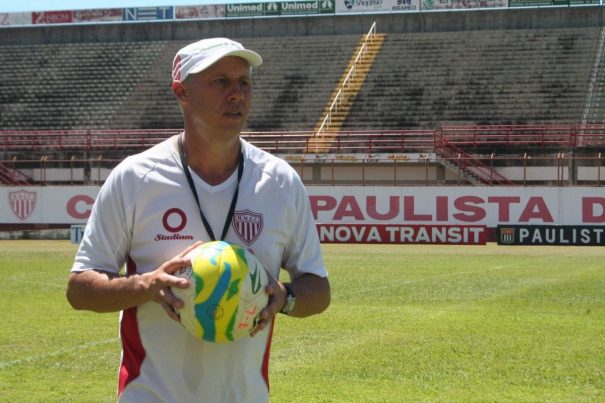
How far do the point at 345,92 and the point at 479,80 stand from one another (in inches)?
255

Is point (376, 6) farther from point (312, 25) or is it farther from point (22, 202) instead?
point (22, 202)

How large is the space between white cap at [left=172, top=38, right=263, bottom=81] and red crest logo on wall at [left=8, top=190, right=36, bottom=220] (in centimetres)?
4176

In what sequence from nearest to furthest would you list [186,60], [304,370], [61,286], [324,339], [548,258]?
[186,60] < [304,370] < [324,339] < [61,286] < [548,258]

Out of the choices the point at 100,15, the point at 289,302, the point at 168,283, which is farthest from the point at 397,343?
the point at 100,15

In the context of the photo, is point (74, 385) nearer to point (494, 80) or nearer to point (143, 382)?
point (143, 382)

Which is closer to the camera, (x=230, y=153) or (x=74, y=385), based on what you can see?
(x=230, y=153)

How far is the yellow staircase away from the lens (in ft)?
159

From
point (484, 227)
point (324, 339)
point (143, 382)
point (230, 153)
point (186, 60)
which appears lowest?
point (484, 227)

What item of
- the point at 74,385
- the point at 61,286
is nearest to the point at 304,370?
the point at 74,385

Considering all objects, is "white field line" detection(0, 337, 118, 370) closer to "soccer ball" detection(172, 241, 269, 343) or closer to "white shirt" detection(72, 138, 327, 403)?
"white shirt" detection(72, 138, 327, 403)

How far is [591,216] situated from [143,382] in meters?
38.1

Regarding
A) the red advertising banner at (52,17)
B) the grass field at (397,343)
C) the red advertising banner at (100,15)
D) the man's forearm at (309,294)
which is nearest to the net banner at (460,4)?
the red advertising banner at (100,15)

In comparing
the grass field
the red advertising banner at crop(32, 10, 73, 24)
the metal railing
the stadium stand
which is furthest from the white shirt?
the red advertising banner at crop(32, 10, 73, 24)

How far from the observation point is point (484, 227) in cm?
3897
